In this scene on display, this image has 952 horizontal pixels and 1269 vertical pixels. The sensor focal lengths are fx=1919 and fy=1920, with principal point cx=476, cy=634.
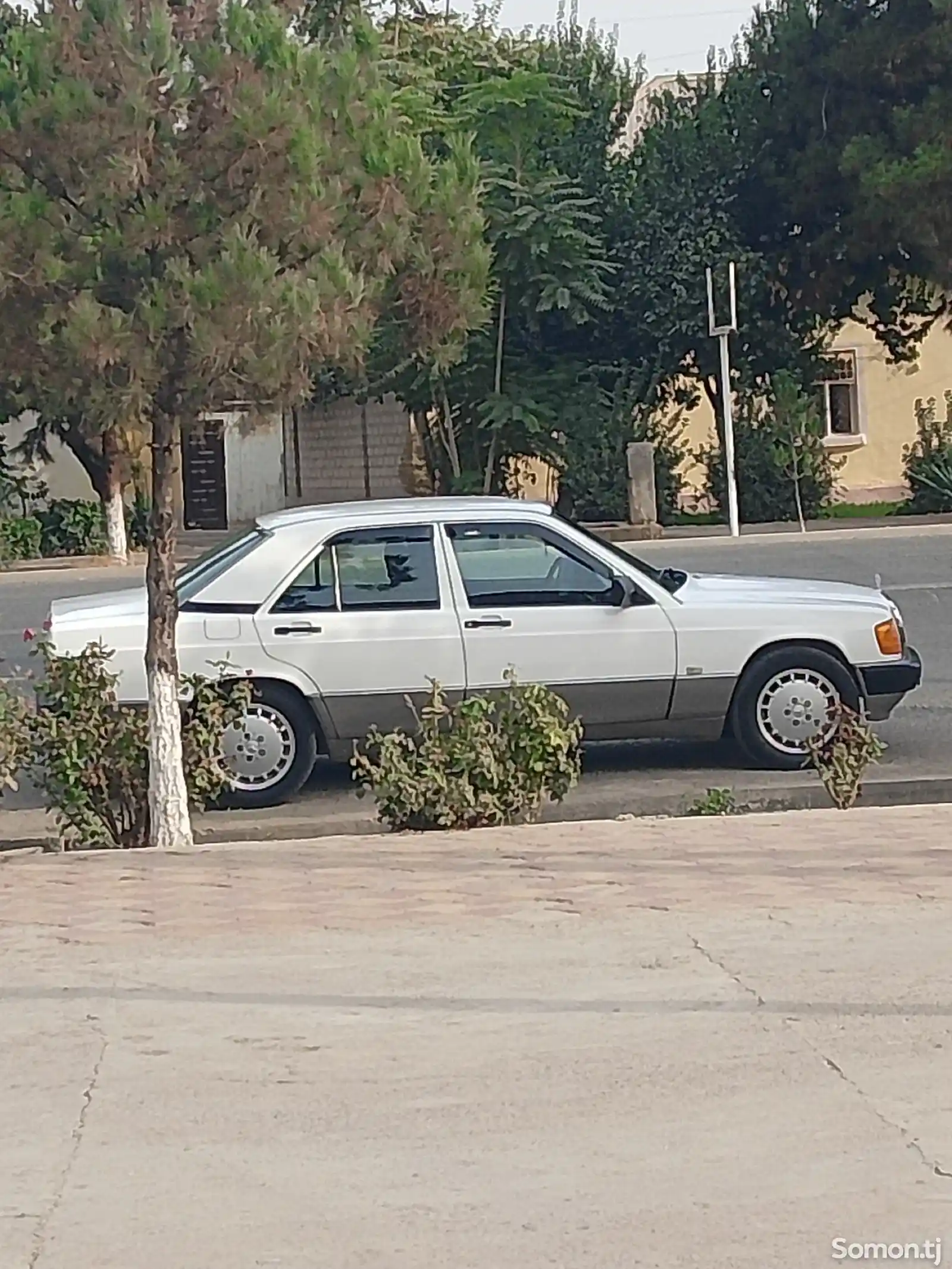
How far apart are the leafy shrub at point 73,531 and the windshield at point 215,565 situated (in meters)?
18.2

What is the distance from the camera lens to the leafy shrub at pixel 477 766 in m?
8.84

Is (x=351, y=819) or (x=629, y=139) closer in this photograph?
(x=351, y=819)

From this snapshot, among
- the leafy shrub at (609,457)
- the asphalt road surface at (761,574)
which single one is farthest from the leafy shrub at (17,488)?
the leafy shrub at (609,457)

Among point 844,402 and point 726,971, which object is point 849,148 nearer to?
point 844,402

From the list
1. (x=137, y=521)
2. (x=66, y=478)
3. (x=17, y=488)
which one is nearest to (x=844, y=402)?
(x=137, y=521)

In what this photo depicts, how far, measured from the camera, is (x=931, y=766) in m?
10.7

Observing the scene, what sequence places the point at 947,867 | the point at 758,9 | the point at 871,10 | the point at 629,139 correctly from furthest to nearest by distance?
the point at 629,139 → the point at 758,9 → the point at 871,10 → the point at 947,867

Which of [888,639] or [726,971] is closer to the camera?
[726,971]

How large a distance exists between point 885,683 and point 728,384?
1769 centimetres

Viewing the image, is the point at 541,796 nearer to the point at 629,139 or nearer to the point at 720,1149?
the point at 720,1149

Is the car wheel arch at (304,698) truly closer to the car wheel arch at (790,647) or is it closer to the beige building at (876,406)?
the car wheel arch at (790,647)

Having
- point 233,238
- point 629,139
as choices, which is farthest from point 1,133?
point 629,139

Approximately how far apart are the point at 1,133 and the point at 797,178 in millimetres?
23559

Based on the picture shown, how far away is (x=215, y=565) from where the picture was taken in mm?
10609
